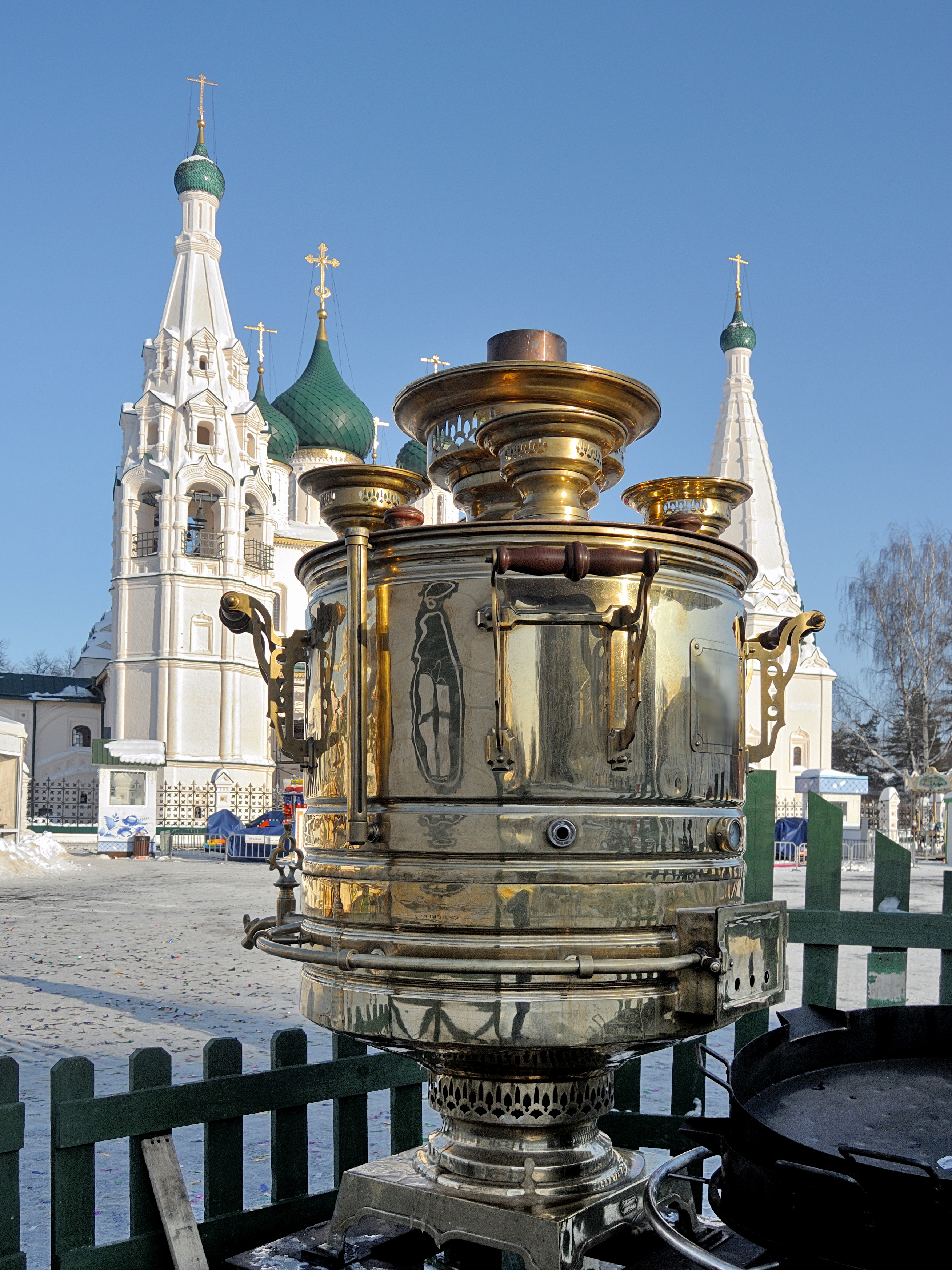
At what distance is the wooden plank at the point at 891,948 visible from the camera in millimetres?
3764

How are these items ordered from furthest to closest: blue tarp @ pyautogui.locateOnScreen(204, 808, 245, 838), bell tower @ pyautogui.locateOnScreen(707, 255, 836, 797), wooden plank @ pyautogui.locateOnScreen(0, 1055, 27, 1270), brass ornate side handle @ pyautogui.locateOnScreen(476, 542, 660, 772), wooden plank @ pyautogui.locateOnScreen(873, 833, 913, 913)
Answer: bell tower @ pyautogui.locateOnScreen(707, 255, 836, 797) → blue tarp @ pyautogui.locateOnScreen(204, 808, 245, 838) → wooden plank @ pyautogui.locateOnScreen(873, 833, 913, 913) → wooden plank @ pyautogui.locateOnScreen(0, 1055, 27, 1270) → brass ornate side handle @ pyautogui.locateOnScreen(476, 542, 660, 772)

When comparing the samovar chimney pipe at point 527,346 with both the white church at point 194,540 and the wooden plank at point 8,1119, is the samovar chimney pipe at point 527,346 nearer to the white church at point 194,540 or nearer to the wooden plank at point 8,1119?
the wooden plank at point 8,1119

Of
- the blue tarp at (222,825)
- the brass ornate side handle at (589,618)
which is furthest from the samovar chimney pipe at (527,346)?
the blue tarp at (222,825)

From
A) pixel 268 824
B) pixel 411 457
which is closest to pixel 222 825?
pixel 268 824

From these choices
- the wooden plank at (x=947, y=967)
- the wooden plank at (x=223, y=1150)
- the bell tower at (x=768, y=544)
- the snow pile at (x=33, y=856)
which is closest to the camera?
the wooden plank at (x=223, y=1150)

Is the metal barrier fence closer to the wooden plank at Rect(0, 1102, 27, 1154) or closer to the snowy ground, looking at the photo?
the snowy ground

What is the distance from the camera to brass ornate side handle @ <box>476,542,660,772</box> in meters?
2.50

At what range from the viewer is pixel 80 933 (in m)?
12.5

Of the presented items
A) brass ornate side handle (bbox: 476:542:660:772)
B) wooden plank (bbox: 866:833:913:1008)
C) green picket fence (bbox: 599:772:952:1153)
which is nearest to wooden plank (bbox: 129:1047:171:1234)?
brass ornate side handle (bbox: 476:542:660:772)

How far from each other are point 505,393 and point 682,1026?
1.57m

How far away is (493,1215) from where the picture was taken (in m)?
2.71

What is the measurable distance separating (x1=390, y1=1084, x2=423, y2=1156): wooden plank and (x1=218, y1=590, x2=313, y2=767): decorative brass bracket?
4.56 ft

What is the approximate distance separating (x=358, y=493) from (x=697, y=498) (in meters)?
1.00

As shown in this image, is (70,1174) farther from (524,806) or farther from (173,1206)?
(524,806)
